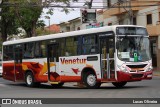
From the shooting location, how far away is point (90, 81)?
20.9 metres

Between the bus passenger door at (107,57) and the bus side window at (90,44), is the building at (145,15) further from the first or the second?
the bus passenger door at (107,57)

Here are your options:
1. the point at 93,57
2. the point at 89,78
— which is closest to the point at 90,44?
the point at 93,57

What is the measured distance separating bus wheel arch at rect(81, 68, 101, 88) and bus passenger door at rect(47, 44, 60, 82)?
2.16m

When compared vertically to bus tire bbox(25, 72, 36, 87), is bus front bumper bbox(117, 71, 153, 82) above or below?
above

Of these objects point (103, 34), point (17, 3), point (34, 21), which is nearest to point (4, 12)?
point (34, 21)

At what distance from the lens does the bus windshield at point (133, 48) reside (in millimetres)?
19688

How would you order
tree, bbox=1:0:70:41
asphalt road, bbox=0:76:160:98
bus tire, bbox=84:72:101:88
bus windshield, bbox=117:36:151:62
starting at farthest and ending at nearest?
1. tree, bbox=1:0:70:41
2. bus tire, bbox=84:72:101:88
3. bus windshield, bbox=117:36:151:62
4. asphalt road, bbox=0:76:160:98

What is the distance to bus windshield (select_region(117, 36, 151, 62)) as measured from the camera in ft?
64.6

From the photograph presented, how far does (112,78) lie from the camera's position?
64.7ft

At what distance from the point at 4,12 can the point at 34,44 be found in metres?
29.3

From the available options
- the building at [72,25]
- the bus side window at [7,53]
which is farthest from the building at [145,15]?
the building at [72,25]

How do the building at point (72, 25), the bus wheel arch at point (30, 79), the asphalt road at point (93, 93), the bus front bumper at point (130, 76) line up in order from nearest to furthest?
the asphalt road at point (93, 93), the bus front bumper at point (130, 76), the bus wheel arch at point (30, 79), the building at point (72, 25)

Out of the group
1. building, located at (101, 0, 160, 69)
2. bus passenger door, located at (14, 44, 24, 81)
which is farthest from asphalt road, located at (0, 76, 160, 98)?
building, located at (101, 0, 160, 69)

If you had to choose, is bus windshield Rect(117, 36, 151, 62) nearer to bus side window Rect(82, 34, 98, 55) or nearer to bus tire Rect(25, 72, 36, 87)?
bus side window Rect(82, 34, 98, 55)
